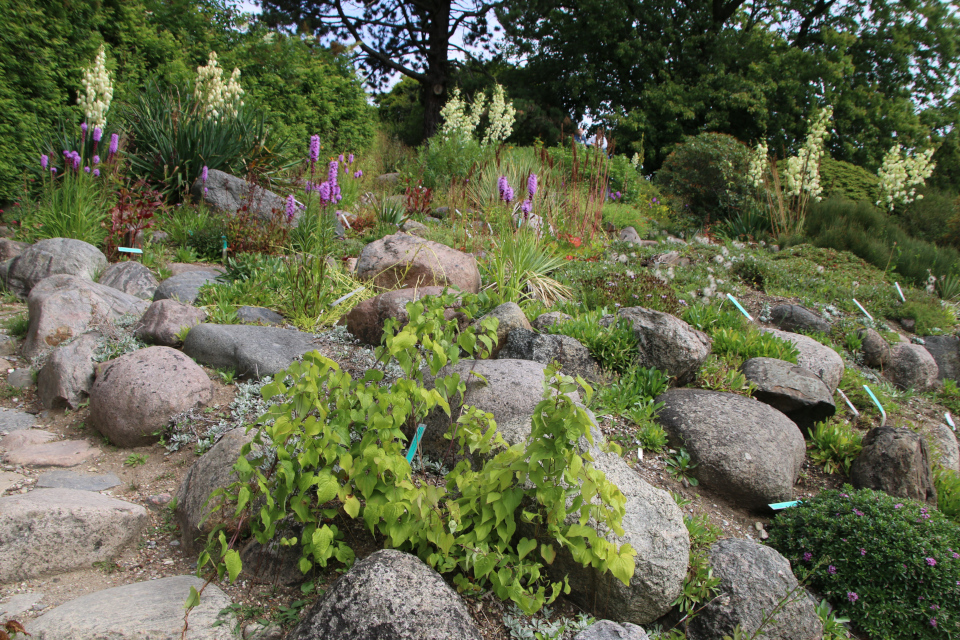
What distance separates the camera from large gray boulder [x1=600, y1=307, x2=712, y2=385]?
3.57 m

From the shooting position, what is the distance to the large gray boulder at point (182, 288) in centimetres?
446

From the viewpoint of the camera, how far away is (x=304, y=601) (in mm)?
1998

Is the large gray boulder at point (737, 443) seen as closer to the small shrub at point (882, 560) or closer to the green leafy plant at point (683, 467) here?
the green leafy plant at point (683, 467)

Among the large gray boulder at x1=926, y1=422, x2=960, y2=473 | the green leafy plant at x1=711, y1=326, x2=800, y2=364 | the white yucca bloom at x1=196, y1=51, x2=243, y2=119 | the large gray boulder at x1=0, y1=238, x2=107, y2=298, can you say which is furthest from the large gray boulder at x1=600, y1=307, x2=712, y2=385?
the white yucca bloom at x1=196, y1=51, x2=243, y2=119

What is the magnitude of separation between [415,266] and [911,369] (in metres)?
4.79

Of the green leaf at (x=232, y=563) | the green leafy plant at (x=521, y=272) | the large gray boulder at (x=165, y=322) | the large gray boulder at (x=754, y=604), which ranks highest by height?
the green leafy plant at (x=521, y=272)

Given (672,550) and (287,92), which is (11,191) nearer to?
(287,92)

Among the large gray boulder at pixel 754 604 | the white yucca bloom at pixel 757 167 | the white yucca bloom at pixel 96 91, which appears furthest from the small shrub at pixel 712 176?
the white yucca bloom at pixel 96 91

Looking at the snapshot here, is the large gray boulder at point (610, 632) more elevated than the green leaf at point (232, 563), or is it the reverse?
the green leaf at point (232, 563)

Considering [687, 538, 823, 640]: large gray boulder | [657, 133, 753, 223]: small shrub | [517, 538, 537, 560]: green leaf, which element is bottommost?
[687, 538, 823, 640]: large gray boulder

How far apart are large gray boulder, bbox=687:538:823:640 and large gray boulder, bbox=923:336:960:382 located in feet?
15.4

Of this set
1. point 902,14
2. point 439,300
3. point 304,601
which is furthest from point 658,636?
point 902,14

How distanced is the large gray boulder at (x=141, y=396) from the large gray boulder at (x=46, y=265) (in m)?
2.19

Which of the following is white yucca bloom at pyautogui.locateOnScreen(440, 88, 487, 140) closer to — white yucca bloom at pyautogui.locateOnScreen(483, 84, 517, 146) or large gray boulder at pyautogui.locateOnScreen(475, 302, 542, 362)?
white yucca bloom at pyautogui.locateOnScreen(483, 84, 517, 146)
